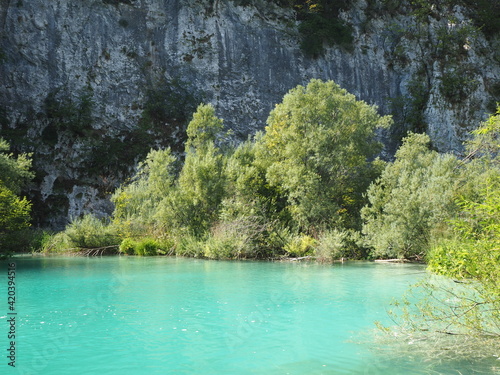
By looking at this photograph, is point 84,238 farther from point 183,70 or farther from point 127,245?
point 183,70

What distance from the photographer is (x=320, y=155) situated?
88.4 ft

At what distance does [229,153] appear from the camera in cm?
3155

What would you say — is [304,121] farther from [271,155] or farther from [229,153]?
[229,153]

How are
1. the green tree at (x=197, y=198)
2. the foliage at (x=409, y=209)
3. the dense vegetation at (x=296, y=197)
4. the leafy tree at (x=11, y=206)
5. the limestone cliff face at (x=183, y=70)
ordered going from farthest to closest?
the limestone cliff face at (x=183, y=70)
the green tree at (x=197, y=198)
the dense vegetation at (x=296, y=197)
the leafy tree at (x=11, y=206)
the foliage at (x=409, y=209)

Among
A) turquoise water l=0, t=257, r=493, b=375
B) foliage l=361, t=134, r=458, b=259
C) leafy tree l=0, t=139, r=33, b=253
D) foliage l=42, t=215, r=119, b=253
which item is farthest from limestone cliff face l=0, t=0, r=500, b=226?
turquoise water l=0, t=257, r=493, b=375

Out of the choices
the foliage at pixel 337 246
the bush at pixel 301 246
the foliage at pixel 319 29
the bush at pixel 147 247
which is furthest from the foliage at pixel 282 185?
the foliage at pixel 319 29

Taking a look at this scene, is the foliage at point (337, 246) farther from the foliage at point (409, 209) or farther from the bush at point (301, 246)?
the foliage at point (409, 209)

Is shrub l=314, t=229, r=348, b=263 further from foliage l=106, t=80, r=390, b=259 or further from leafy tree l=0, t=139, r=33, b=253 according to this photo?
leafy tree l=0, t=139, r=33, b=253

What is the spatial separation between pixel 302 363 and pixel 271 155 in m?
22.6

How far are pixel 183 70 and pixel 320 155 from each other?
25.6 m

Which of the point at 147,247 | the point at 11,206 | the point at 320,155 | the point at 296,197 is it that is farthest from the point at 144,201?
the point at 320,155

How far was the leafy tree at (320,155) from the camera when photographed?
2664 cm

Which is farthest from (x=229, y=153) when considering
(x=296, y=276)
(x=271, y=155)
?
(x=296, y=276)

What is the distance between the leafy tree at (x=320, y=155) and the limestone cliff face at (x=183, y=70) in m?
18.1
